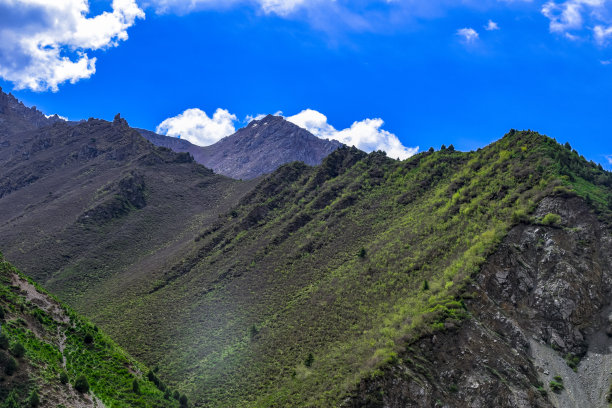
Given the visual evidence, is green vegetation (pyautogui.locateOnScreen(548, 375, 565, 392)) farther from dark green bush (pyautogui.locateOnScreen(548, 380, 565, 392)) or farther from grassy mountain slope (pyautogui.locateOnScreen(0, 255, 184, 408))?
grassy mountain slope (pyautogui.locateOnScreen(0, 255, 184, 408))

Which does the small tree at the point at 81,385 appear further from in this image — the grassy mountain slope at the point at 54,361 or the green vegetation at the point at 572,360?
the green vegetation at the point at 572,360

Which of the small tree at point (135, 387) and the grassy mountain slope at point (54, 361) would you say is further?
the small tree at point (135, 387)

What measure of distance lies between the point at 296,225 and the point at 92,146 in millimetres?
143569

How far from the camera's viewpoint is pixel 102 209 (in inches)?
5034

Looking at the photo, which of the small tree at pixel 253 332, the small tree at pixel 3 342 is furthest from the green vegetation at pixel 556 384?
the small tree at pixel 3 342

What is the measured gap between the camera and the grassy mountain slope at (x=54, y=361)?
2827cm

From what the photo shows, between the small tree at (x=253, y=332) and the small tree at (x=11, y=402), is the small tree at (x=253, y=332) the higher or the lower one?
the higher one

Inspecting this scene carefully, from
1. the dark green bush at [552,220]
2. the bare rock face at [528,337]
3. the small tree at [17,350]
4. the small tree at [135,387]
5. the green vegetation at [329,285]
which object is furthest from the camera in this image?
the dark green bush at [552,220]

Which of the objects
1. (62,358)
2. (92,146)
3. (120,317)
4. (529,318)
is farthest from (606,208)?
(92,146)

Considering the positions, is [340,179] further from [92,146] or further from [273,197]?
[92,146]

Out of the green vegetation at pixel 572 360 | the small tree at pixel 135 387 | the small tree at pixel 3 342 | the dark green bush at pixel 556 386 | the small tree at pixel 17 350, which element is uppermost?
the green vegetation at pixel 572 360

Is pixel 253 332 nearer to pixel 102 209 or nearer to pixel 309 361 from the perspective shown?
pixel 309 361

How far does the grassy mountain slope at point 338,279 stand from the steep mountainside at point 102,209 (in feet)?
76.2

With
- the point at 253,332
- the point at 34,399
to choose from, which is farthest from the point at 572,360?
the point at 34,399
